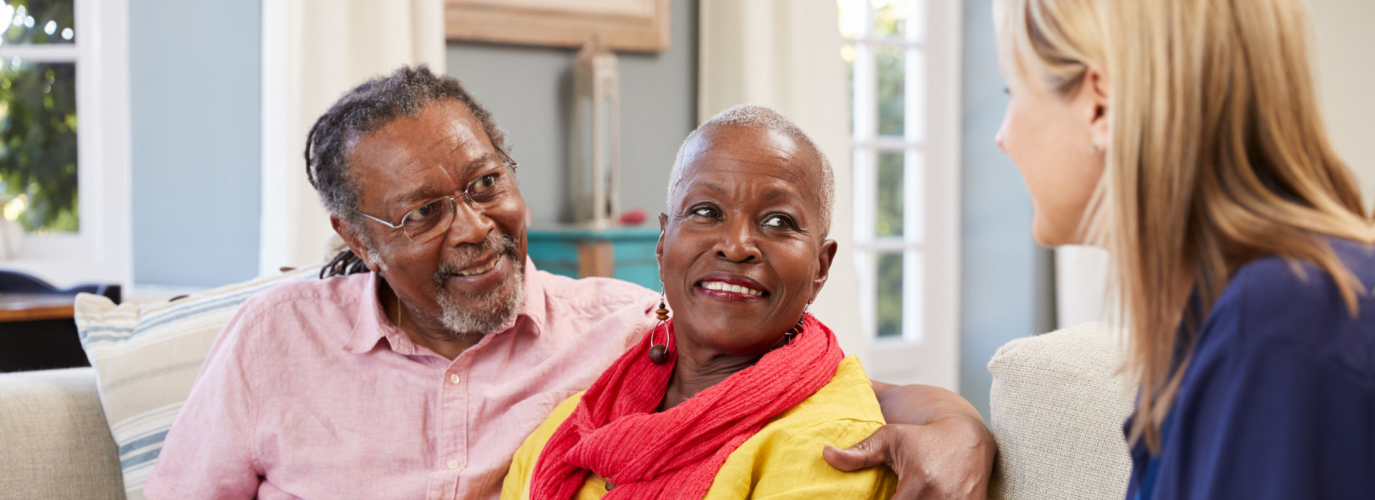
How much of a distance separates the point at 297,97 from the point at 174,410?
134cm

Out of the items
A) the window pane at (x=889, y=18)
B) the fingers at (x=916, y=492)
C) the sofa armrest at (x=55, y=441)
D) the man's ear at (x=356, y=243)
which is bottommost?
the sofa armrest at (x=55, y=441)

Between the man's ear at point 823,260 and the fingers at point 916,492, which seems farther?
the man's ear at point 823,260

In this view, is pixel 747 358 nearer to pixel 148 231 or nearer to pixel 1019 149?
pixel 1019 149

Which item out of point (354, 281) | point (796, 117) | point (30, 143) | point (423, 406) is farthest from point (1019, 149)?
point (30, 143)

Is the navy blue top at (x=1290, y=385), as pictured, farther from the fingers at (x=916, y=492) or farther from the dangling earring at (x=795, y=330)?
the dangling earring at (x=795, y=330)

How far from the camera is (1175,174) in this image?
0.65 m

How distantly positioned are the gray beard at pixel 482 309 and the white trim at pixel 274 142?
141 centimetres

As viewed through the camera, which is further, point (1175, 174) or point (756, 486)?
point (756, 486)

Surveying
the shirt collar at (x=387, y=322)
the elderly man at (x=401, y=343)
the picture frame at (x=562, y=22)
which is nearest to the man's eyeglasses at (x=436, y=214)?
the elderly man at (x=401, y=343)

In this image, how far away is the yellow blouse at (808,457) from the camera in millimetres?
1022

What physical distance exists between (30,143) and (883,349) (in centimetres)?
322

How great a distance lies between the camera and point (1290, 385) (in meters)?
0.59

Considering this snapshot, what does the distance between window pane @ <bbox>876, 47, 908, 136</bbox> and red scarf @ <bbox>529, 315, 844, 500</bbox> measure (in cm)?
311

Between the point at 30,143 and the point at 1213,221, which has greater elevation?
the point at 30,143
